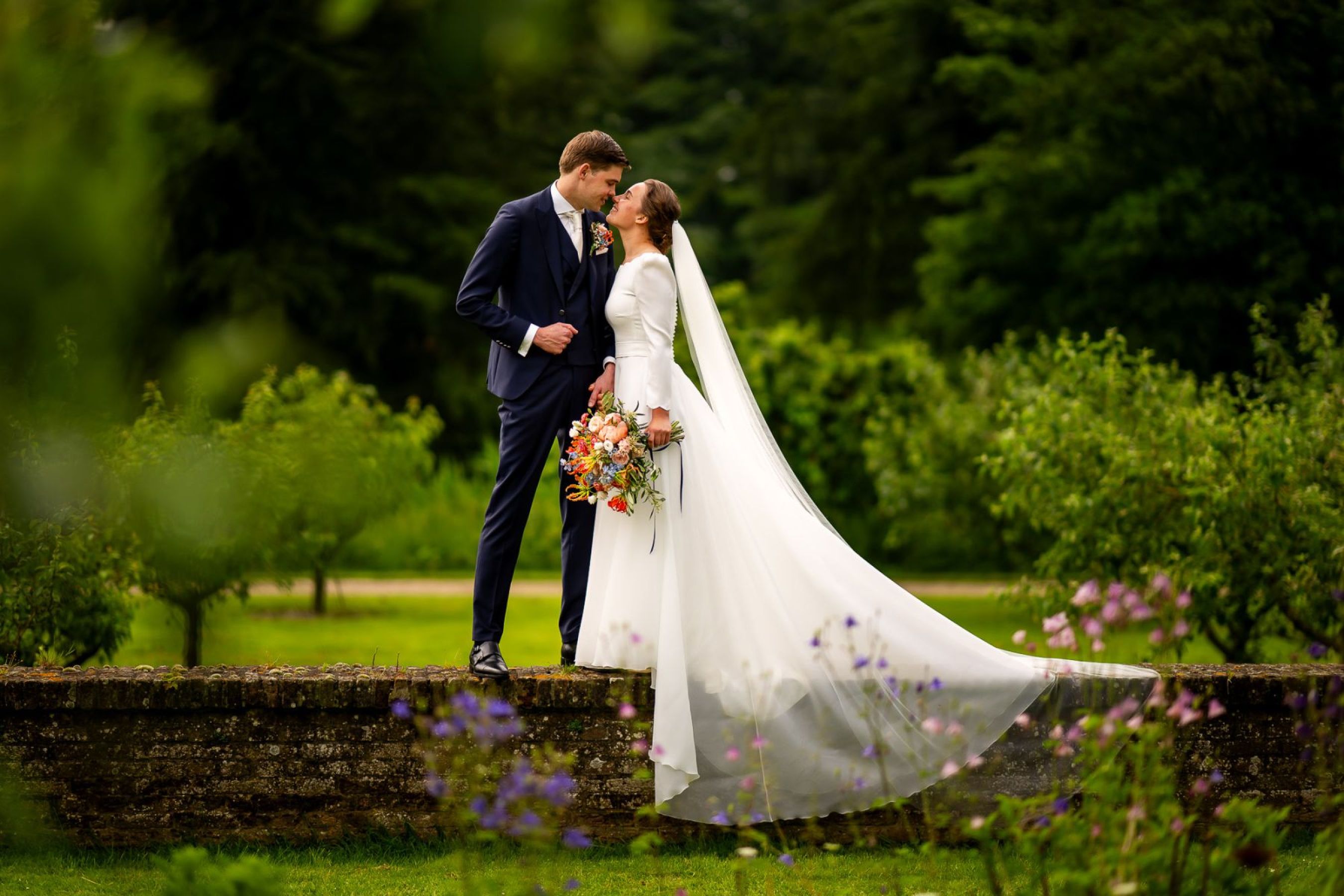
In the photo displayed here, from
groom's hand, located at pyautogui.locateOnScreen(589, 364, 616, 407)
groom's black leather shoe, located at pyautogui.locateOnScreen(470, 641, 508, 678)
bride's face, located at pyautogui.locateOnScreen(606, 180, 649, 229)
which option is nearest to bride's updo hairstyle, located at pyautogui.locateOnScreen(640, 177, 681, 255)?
bride's face, located at pyautogui.locateOnScreen(606, 180, 649, 229)

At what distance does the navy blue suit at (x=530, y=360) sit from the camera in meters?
4.60

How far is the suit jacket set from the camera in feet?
15.0

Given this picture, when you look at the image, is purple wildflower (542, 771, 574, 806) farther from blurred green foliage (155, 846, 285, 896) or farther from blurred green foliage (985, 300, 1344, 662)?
blurred green foliage (985, 300, 1344, 662)

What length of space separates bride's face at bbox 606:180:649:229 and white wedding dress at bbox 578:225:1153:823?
14cm

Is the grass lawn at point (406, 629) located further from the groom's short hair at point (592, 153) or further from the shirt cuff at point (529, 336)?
the groom's short hair at point (592, 153)

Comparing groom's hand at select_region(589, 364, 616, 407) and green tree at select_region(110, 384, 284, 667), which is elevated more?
groom's hand at select_region(589, 364, 616, 407)

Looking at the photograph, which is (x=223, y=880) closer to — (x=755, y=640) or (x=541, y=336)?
(x=755, y=640)

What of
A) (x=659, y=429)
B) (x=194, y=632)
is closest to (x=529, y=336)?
(x=659, y=429)

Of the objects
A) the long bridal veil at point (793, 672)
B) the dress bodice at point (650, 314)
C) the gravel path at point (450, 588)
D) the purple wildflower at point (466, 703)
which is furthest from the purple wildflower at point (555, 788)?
the gravel path at point (450, 588)

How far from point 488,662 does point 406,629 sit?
6.60 meters

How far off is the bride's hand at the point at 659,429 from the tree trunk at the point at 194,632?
1.64 metres

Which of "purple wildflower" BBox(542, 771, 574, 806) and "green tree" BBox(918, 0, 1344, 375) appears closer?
"purple wildflower" BBox(542, 771, 574, 806)

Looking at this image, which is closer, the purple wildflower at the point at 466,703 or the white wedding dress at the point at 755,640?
the purple wildflower at the point at 466,703

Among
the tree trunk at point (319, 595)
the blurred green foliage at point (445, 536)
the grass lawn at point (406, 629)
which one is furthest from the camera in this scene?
the blurred green foliage at point (445, 536)
